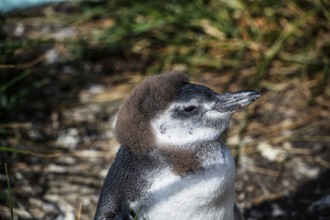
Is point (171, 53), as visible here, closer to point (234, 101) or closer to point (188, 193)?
point (234, 101)

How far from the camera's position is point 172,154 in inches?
95.0

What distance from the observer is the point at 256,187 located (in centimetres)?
350

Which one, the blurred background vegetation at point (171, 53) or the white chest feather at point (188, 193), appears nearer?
the white chest feather at point (188, 193)

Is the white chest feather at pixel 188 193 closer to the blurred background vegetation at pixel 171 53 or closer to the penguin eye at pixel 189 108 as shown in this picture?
the penguin eye at pixel 189 108

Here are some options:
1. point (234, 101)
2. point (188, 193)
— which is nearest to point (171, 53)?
point (234, 101)

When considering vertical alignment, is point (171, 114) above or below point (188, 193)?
above

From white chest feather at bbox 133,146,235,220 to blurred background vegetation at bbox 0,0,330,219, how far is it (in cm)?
148

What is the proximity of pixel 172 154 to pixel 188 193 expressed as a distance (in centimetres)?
14

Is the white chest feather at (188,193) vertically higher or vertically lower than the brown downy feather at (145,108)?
lower

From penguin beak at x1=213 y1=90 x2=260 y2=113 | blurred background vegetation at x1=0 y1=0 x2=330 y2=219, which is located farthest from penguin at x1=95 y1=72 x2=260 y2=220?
blurred background vegetation at x1=0 y1=0 x2=330 y2=219

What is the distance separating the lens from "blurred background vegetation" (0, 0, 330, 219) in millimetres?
3967

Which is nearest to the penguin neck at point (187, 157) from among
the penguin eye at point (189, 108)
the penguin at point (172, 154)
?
the penguin at point (172, 154)

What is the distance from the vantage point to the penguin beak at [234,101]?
8.09ft

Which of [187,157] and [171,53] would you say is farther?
[171,53]
